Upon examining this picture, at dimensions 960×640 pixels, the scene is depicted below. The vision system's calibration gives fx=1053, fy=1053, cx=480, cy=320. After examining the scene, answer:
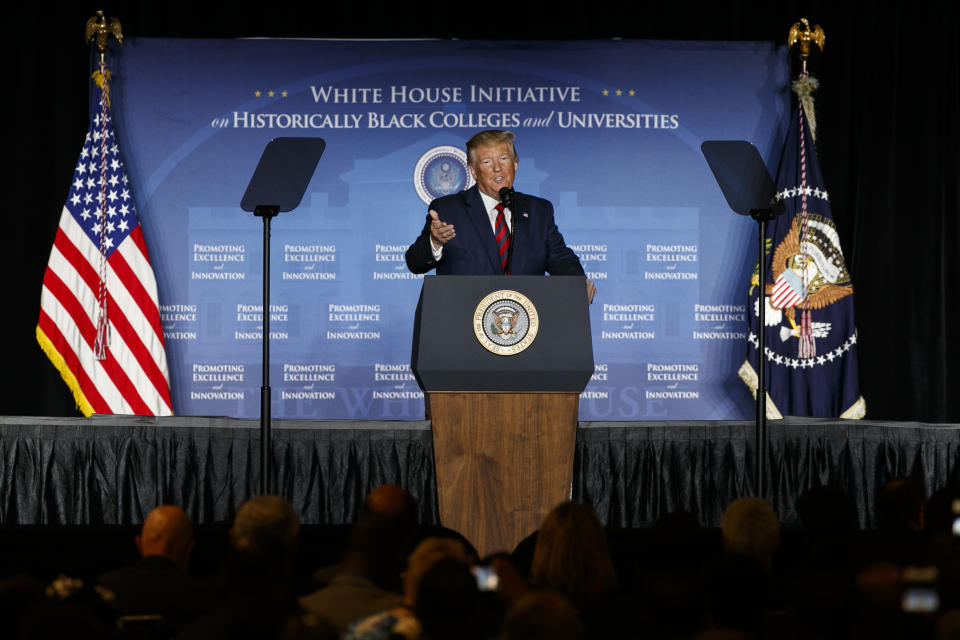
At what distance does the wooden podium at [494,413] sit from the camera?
3891 millimetres

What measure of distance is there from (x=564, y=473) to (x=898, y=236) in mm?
3899

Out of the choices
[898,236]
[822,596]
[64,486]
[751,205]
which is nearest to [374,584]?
[822,596]

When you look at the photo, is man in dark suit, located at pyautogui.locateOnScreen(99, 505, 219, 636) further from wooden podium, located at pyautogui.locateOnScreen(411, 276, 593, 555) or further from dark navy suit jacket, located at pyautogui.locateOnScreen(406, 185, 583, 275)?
dark navy suit jacket, located at pyautogui.locateOnScreen(406, 185, 583, 275)

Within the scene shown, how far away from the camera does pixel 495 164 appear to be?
5234mm

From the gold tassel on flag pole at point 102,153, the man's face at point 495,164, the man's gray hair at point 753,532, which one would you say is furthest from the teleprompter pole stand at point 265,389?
the gold tassel on flag pole at point 102,153

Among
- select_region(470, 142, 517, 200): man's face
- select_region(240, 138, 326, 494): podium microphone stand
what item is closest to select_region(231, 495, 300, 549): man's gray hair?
select_region(240, 138, 326, 494): podium microphone stand

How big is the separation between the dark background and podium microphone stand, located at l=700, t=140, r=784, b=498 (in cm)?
258

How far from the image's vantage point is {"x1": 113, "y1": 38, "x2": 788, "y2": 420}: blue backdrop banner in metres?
6.56

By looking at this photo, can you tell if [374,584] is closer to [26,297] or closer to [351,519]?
[351,519]

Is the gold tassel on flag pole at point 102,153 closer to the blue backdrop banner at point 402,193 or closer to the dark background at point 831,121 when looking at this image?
the blue backdrop banner at point 402,193

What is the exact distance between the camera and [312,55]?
21.9 ft

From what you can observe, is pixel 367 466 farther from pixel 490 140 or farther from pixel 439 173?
pixel 439 173

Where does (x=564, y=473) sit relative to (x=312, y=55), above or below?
below

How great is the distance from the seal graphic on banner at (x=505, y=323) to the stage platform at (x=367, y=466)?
1.27m
